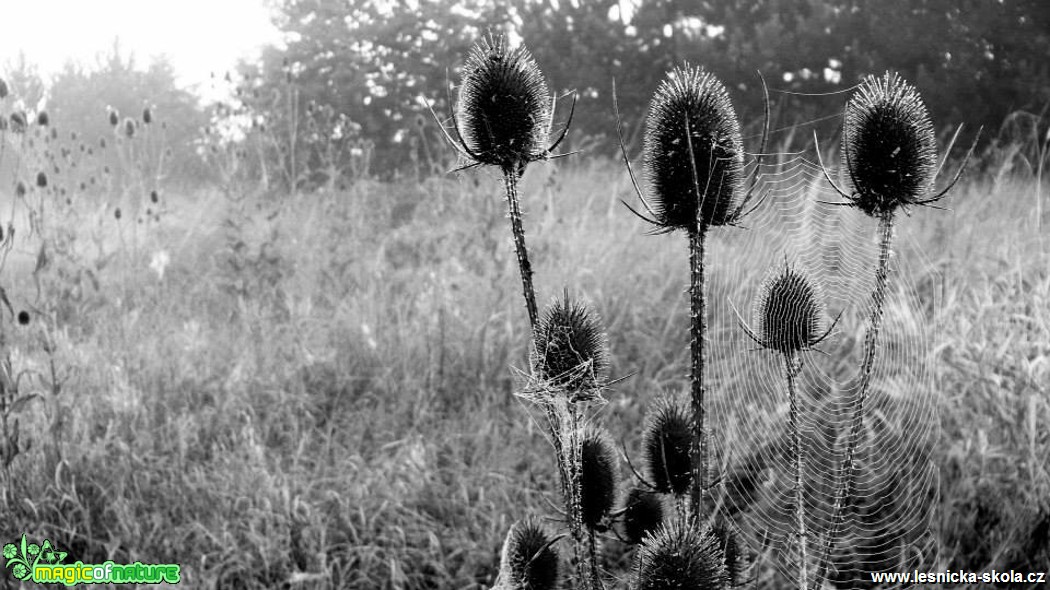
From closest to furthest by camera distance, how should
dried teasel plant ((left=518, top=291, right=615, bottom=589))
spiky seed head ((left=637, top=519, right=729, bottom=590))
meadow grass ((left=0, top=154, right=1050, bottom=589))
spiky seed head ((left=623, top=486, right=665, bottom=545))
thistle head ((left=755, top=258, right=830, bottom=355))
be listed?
spiky seed head ((left=637, top=519, right=729, bottom=590)) → dried teasel plant ((left=518, top=291, right=615, bottom=589)) → thistle head ((left=755, top=258, right=830, bottom=355)) → spiky seed head ((left=623, top=486, right=665, bottom=545)) → meadow grass ((left=0, top=154, right=1050, bottom=589))

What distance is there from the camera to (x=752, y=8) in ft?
36.6

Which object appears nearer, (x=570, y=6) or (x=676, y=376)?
(x=676, y=376)

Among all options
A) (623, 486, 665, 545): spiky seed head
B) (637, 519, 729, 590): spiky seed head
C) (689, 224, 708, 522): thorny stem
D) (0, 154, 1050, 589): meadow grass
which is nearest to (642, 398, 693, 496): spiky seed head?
(623, 486, 665, 545): spiky seed head

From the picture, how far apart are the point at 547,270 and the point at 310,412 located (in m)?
1.73

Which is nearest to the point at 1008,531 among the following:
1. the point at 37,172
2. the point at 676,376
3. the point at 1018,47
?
the point at 676,376

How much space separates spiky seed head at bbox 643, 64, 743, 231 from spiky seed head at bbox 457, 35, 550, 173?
0.22m

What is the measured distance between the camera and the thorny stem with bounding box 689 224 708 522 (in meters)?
1.11

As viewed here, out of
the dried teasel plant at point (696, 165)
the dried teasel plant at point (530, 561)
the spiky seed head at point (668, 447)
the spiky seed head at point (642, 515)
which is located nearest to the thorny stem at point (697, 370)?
the dried teasel plant at point (696, 165)

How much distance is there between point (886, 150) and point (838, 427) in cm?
233

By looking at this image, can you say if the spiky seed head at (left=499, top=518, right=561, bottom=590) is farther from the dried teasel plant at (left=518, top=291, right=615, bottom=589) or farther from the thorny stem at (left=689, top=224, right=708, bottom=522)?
the thorny stem at (left=689, top=224, right=708, bottom=522)

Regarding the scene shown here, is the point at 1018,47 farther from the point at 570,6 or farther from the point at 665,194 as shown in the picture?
the point at 665,194

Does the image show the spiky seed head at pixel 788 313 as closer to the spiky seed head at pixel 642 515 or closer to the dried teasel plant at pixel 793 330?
the dried teasel plant at pixel 793 330

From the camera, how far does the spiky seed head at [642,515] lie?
1473 mm

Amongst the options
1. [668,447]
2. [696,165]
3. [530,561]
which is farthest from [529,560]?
[696,165]
